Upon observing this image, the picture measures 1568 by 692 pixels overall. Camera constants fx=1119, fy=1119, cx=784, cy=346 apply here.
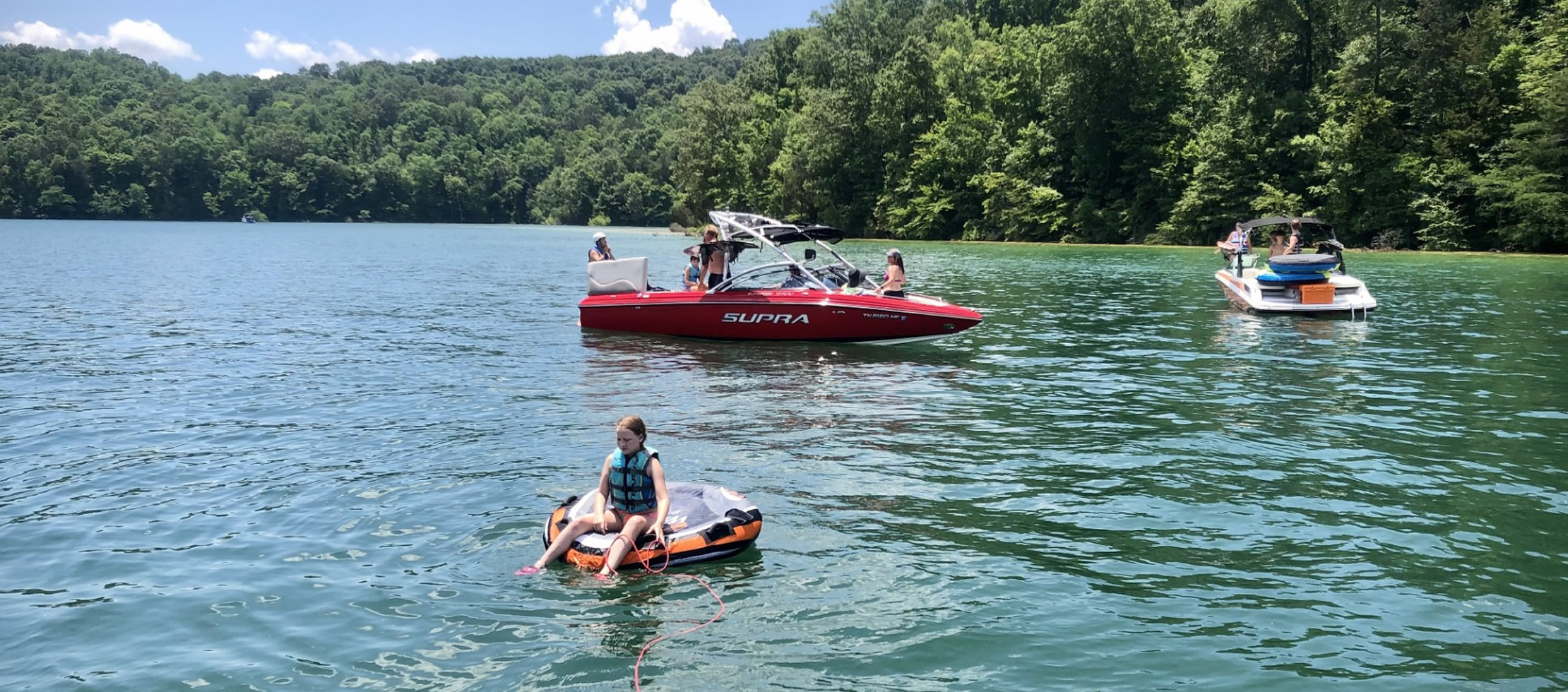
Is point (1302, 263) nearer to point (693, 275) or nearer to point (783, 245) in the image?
point (783, 245)

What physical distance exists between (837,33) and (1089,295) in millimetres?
73460

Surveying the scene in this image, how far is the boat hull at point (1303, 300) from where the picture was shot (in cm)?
2559

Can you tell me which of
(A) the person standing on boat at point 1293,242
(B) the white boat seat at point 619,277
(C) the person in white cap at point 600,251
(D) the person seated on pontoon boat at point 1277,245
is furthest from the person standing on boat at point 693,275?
(A) the person standing on boat at point 1293,242

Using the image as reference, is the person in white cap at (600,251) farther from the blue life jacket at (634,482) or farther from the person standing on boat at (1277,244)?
the person standing on boat at (1277,244)

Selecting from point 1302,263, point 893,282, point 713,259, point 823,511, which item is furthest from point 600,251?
point 1302,263

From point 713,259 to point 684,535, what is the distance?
13.7m

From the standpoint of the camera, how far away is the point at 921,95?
287ft

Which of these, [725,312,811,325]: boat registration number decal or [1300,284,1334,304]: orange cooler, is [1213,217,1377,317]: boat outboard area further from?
[725,312,811,325]: boat registration number decal

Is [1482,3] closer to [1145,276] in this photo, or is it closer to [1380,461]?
[1145,276]

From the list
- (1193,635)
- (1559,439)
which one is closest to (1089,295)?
(1559,439)

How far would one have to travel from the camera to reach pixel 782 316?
2117cm

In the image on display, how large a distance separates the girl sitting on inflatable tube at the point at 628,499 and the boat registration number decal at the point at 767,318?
12.2 meters

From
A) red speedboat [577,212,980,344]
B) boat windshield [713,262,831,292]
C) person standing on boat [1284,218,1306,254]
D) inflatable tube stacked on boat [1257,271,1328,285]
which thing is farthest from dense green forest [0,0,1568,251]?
boat windshield [713,262,831,292]

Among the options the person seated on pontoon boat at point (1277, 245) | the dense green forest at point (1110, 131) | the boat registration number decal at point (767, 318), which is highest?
the dense green forest at point (1110, 131)
